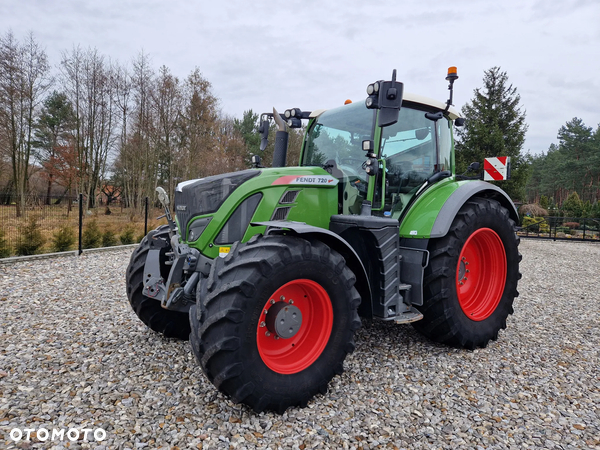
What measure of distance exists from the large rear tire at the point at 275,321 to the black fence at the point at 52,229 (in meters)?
7.75

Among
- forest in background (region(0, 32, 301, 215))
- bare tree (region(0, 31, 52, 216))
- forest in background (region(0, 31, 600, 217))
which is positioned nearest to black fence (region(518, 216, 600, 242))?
forest in background (region(0, 31, 600, 217))

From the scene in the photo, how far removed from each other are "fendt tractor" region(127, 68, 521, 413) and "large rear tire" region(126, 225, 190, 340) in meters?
0.01

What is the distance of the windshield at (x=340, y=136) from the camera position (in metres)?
3.68

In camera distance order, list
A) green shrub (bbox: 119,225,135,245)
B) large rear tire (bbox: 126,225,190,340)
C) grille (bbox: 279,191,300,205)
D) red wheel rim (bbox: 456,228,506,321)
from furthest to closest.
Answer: green shrub (bbox: 119,225,135,245), red wheel rim (bbox: 456,228,506,321), large rear tire (bbox: 126,225,190,340), grille (bbox: 279,191,300,205)

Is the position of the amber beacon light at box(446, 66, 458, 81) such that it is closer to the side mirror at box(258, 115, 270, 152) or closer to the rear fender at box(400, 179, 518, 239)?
the rear fender at box(400, 179, 518, 239)

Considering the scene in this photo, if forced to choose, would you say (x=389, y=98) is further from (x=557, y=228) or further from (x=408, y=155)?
(x=557, y=228)

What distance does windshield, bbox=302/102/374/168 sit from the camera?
368 centimetres

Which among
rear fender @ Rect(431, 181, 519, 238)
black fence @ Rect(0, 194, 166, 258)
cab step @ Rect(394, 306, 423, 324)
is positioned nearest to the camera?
cab step @ Rect(394, 306, 423, 324)

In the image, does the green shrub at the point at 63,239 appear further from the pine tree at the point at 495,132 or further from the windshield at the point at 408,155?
the pine tree at the point at 495,132

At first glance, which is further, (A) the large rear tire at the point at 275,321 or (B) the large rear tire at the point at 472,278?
(B) the large rear tire at the point at 472,278

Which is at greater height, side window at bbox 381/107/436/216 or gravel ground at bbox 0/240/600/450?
side window at bbox 381/107/436/216

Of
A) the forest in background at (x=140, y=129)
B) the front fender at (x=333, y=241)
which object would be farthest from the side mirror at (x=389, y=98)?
the forest in background at (x=140, y=129)

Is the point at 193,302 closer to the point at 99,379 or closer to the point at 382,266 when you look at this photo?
the point at 99,379

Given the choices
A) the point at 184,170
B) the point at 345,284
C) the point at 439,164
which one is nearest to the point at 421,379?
the point at 345,284
